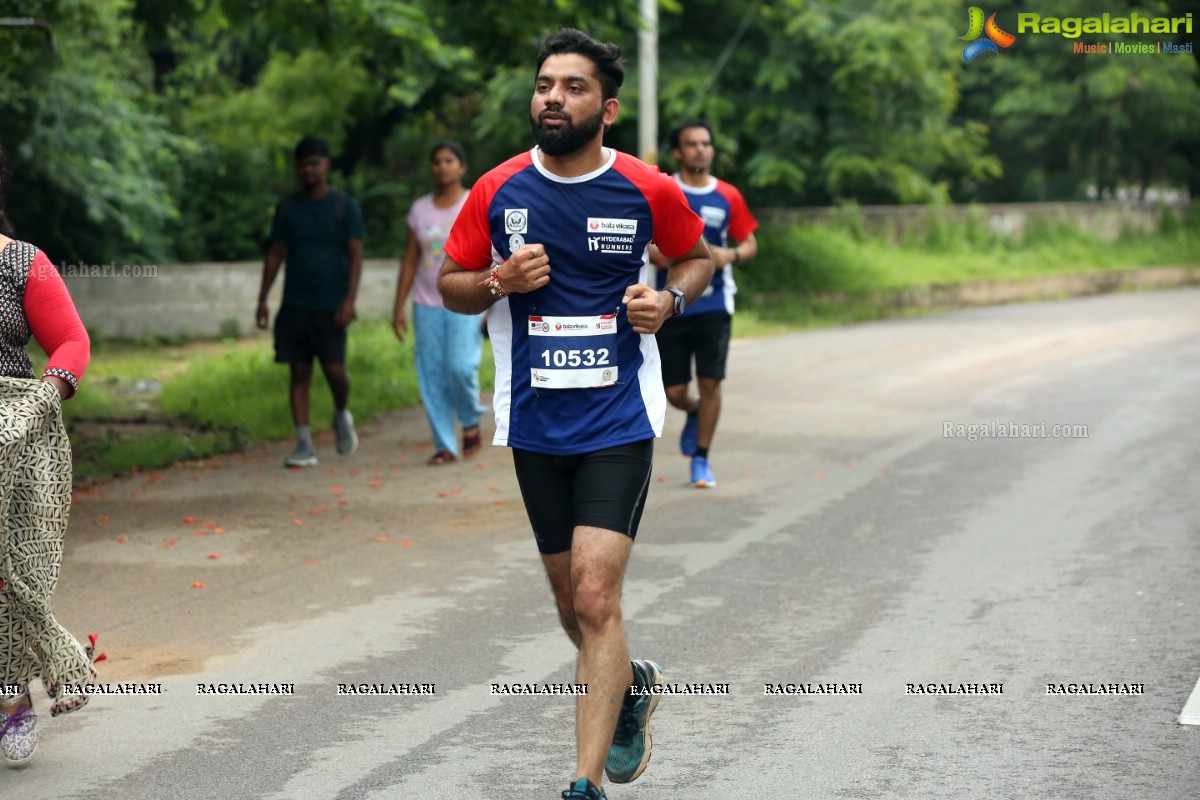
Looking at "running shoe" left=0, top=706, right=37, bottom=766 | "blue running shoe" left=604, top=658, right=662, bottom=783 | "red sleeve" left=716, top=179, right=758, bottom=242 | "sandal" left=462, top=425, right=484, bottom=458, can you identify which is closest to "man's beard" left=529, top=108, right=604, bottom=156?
"blue running shoe" left=604, top=658, right=662, bottom=783

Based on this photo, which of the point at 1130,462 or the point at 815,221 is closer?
the point at 1130,462

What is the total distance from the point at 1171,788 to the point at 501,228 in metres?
2.42

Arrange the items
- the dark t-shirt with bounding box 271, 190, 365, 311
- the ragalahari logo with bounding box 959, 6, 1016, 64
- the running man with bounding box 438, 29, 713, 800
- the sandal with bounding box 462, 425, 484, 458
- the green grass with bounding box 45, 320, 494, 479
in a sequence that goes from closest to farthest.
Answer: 1. the running man with bounding box 438, 29, 713, 800
2. the dark t-shirt with bounding box 271, 190, 365, 311
3. the sandal with bounding box 462, 425, 484, 458
4. the green grass with bounding box 45, 320, 494, 479
5. the ragalahari logo with bounding box 959, 6, 1016, 64

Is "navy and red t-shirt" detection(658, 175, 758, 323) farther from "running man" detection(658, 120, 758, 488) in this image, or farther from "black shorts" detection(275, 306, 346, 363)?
"black shorts" detection(275, 306, 346, 363)

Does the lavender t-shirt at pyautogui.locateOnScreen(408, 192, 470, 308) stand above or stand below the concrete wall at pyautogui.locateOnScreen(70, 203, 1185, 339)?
above

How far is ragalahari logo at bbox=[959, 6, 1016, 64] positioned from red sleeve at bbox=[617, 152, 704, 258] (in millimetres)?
23958

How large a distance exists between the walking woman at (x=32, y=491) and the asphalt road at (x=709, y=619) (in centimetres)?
27

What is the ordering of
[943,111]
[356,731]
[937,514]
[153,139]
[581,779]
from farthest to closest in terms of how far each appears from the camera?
[943,111]
[153,139]
[937,514]
[356,731]
[581,779]

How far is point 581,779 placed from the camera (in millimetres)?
4156

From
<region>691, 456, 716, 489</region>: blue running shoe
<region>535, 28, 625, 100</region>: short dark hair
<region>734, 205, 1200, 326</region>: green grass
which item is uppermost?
<region>535, 28, 625, 100</region>: short dark hair

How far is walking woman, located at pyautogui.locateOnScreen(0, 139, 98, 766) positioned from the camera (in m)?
4.80

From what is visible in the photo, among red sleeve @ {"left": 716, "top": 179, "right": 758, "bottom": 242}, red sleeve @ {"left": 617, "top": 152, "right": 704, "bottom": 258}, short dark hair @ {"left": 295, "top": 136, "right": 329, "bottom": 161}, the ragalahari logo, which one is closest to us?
red sleeve @ {"left": 617, "top": 152, "right": 704, "bottom": 258}

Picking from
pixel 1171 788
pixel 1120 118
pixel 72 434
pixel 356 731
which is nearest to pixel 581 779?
pixel 356 731

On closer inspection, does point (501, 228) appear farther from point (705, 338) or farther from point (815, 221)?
point (815, 221)
